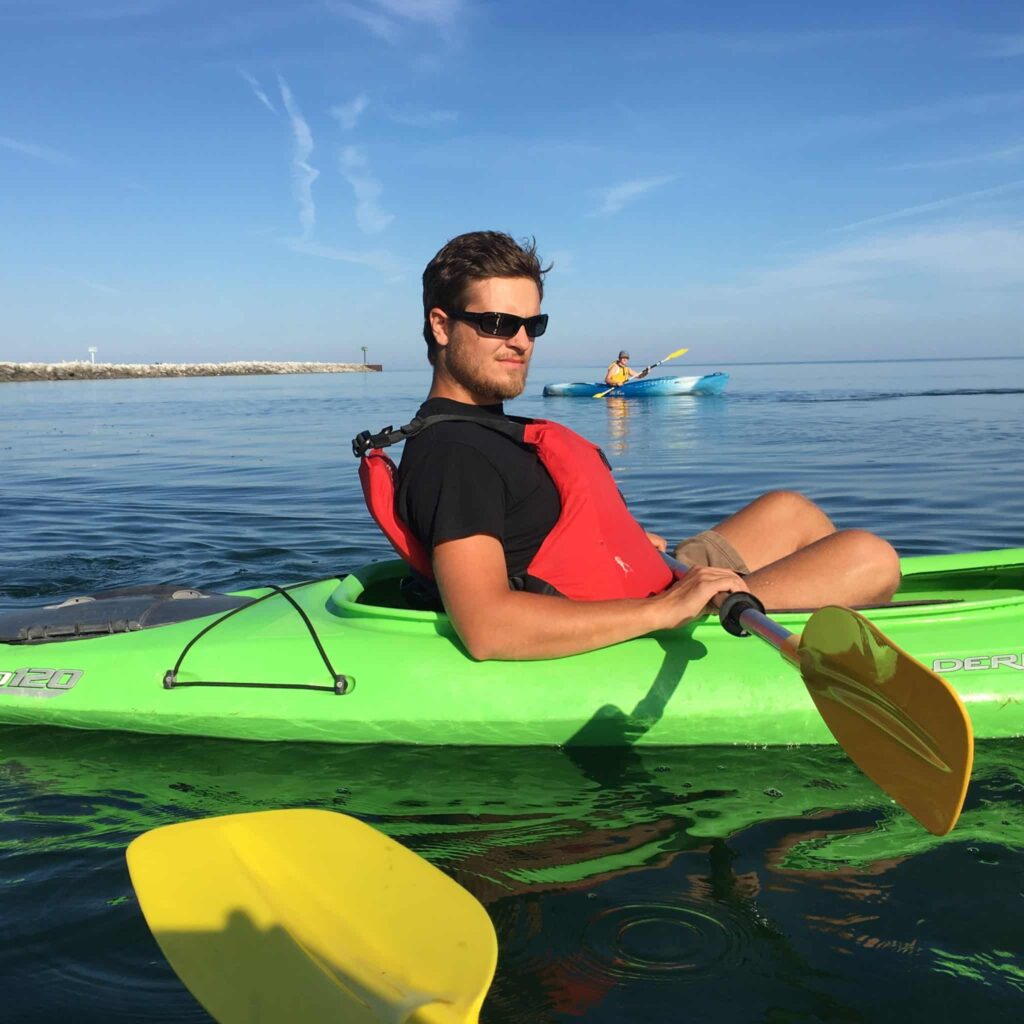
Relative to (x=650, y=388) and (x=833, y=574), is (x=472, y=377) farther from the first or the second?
(x=650, y=388)

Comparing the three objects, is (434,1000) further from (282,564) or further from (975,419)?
(975,419)

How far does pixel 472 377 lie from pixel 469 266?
0.32 m

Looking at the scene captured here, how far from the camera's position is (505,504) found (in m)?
2.92

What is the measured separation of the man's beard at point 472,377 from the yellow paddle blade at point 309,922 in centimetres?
133

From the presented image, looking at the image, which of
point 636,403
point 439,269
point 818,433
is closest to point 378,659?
point 439,269

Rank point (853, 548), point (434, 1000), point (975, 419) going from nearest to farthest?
point (434, 1000) < point (853, 548) < point (975, 419)

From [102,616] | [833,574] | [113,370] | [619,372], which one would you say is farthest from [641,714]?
[113,370]

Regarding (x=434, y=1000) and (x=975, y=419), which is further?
(x=975, y=419)

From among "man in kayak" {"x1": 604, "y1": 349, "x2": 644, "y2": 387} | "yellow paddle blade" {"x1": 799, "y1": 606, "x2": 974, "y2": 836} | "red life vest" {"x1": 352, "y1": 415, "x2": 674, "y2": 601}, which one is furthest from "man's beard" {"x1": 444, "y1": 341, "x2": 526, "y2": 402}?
"man in kayak" {"x1": 604, "y1": 349, "x2": 644, "y2": 387}

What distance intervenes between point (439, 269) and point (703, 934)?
1.93 metres

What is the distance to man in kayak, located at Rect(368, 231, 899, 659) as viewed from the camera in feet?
9.17

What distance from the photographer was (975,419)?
1747 centimetres

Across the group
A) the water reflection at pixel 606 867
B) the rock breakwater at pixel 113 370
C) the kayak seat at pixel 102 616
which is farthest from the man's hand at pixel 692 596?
the rock breakwater at pixel 113 370

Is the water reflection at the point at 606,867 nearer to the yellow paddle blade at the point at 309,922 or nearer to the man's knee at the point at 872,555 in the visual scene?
the yellow paddle blade at the point at 309,922
